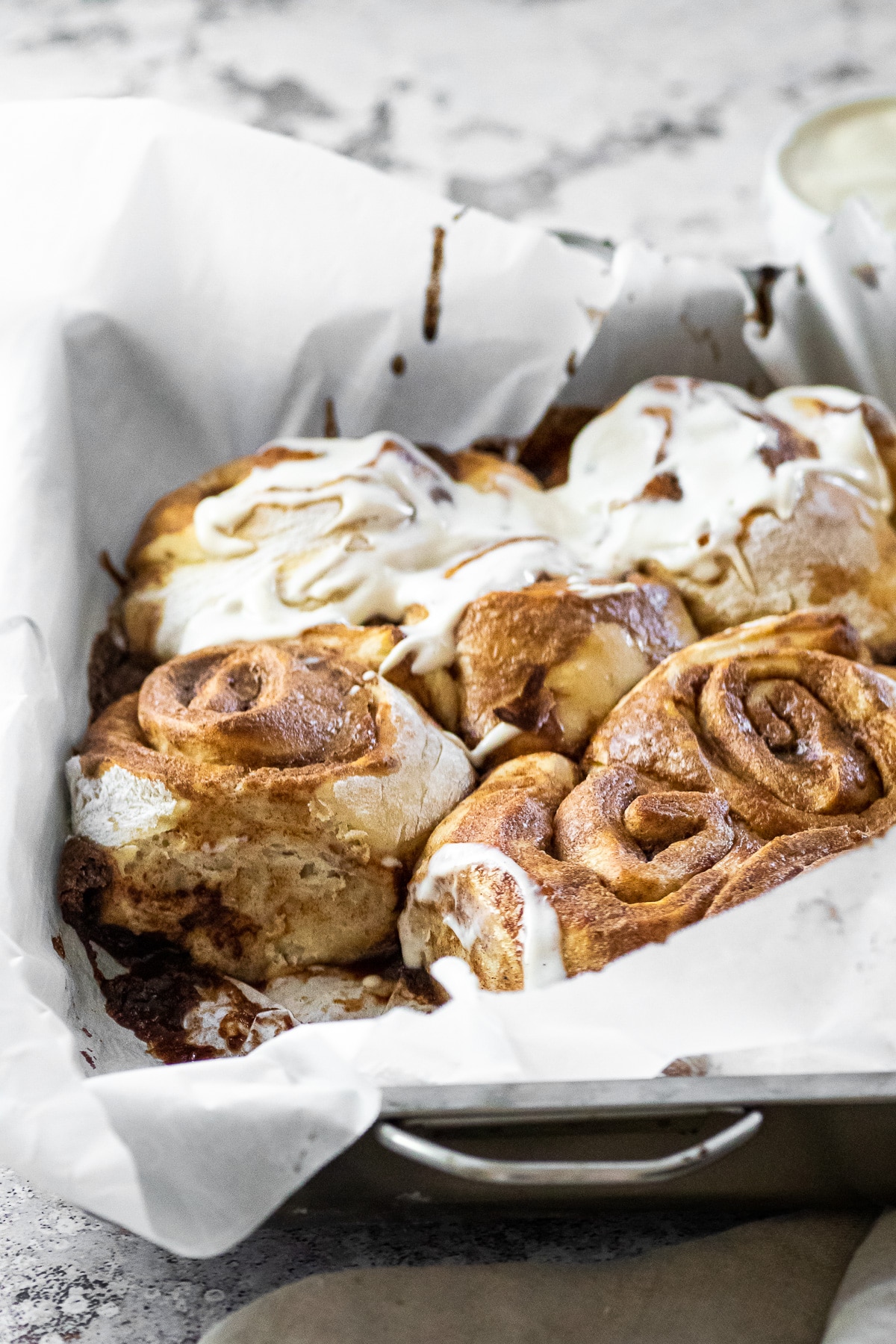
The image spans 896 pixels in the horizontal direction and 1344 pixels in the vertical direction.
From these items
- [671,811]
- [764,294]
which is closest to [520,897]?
[671,811]

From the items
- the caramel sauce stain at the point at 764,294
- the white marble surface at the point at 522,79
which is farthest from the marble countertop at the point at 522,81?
the caramel sauce stain at the point at 764,294

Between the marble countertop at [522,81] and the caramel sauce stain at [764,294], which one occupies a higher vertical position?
the marble countertop at [522,81]

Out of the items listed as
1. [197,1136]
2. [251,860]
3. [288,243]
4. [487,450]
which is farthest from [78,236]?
[197,1136]

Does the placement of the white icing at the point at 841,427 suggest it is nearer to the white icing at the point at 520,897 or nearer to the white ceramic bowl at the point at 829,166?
the white ceramic bowl at the point at 829,166

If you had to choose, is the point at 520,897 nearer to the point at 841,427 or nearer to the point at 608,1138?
the point at 608,1138

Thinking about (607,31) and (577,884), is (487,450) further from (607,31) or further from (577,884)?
(607,31)

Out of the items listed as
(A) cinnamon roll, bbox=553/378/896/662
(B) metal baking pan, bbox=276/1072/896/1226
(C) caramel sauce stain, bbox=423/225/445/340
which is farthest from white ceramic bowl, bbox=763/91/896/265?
(B) metal baking pan, bbox=276/1072/896/1226
